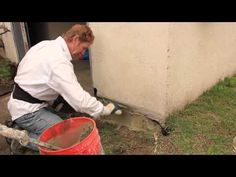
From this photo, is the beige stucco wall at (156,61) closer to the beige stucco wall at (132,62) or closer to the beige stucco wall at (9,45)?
the beige stucco wall at (132,62)

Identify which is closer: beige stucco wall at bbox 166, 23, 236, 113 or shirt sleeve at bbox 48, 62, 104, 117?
shirt sleeve at bbox 48, 62, 104, 117

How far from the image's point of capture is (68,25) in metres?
5.80

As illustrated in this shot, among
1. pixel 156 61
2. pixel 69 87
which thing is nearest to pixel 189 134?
pixel 156 61

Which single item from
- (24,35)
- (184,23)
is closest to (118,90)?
(184,23)

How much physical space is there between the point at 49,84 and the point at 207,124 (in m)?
1.72

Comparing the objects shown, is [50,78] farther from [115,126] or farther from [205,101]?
[205,101]

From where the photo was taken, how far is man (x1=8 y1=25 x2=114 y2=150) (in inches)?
98.7

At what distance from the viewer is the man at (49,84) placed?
251 centimetres

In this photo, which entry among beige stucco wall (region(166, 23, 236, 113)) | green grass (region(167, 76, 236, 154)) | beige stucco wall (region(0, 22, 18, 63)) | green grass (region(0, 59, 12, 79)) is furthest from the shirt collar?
green grass (region(0, 59, 12, 79))


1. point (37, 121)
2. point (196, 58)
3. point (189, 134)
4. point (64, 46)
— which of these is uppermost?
point (64, 46)

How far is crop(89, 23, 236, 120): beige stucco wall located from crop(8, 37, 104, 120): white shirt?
0.66 meters

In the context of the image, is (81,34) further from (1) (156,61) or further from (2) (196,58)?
(2) (196,58)

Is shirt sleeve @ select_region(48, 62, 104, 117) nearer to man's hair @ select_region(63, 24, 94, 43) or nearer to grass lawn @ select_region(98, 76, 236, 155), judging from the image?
man's hair @ select_region(63, 24, 94, 43)

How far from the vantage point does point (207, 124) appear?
10.5 feet
